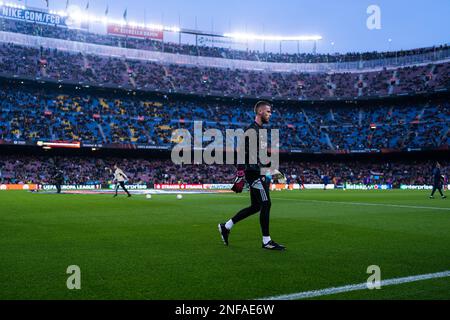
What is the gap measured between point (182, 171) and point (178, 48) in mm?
24531

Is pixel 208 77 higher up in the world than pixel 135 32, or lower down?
lower down

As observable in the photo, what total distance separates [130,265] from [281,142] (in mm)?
60211

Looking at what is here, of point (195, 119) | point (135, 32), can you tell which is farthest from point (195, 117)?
point (135, 32)

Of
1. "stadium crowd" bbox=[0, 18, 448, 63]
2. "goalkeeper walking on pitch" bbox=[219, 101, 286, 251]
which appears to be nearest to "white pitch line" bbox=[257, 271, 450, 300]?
"goalkeeper walking on pitch" bbox=[219, 101, 286, 251]

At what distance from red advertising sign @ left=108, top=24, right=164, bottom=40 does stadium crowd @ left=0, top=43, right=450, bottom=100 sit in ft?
17.2

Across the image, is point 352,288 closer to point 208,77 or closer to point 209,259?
point 209,259

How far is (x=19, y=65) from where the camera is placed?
56.6 m

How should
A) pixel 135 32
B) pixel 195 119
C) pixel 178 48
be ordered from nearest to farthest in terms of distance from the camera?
1. pixel 195 119
2. pixel 135 32
3. pixel 178 48

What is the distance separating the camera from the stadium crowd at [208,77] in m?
58.7

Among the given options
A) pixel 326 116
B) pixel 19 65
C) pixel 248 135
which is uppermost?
pixel 19 65

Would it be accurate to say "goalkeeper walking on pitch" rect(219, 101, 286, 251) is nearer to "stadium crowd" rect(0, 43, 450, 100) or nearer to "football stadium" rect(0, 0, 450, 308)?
"football stadium" rect(0, 0, 450, 308)

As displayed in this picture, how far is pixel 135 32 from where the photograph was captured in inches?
2788
